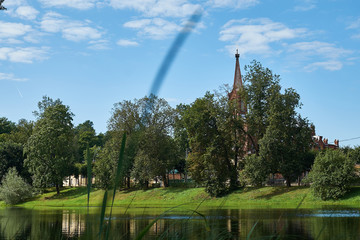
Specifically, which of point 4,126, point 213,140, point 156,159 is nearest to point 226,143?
point 213,140

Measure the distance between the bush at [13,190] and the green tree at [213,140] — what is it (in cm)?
2339

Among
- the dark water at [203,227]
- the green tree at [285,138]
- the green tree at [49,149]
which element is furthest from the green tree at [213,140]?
the dark water at [203,227]

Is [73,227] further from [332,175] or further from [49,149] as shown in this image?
[49,149]

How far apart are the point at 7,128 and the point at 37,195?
58.8 m

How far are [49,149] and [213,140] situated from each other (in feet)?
86.3

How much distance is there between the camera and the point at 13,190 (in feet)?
204

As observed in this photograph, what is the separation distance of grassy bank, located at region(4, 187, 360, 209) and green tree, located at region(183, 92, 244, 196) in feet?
7.97

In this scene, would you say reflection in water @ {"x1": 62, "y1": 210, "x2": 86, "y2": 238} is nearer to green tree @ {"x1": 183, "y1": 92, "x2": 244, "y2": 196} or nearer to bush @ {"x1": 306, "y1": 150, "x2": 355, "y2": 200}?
bush @ {"x1": 306, "y1": 150, "x2": 355, "y2": 200}

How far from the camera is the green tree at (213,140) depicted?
54719mm

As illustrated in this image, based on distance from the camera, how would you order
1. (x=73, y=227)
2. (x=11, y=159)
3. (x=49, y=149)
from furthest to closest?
(x=11, y=159), (x=49, y=149), (x=73, y=227)

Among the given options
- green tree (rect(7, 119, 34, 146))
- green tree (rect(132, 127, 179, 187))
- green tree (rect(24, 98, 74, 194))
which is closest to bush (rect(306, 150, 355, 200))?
green tree (rect(132, 127, 179, 187))

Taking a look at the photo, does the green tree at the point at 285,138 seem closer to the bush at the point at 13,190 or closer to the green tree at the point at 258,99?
the green tree at the point at 258,99

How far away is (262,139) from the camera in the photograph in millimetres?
51375

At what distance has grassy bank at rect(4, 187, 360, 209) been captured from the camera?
44.7m
